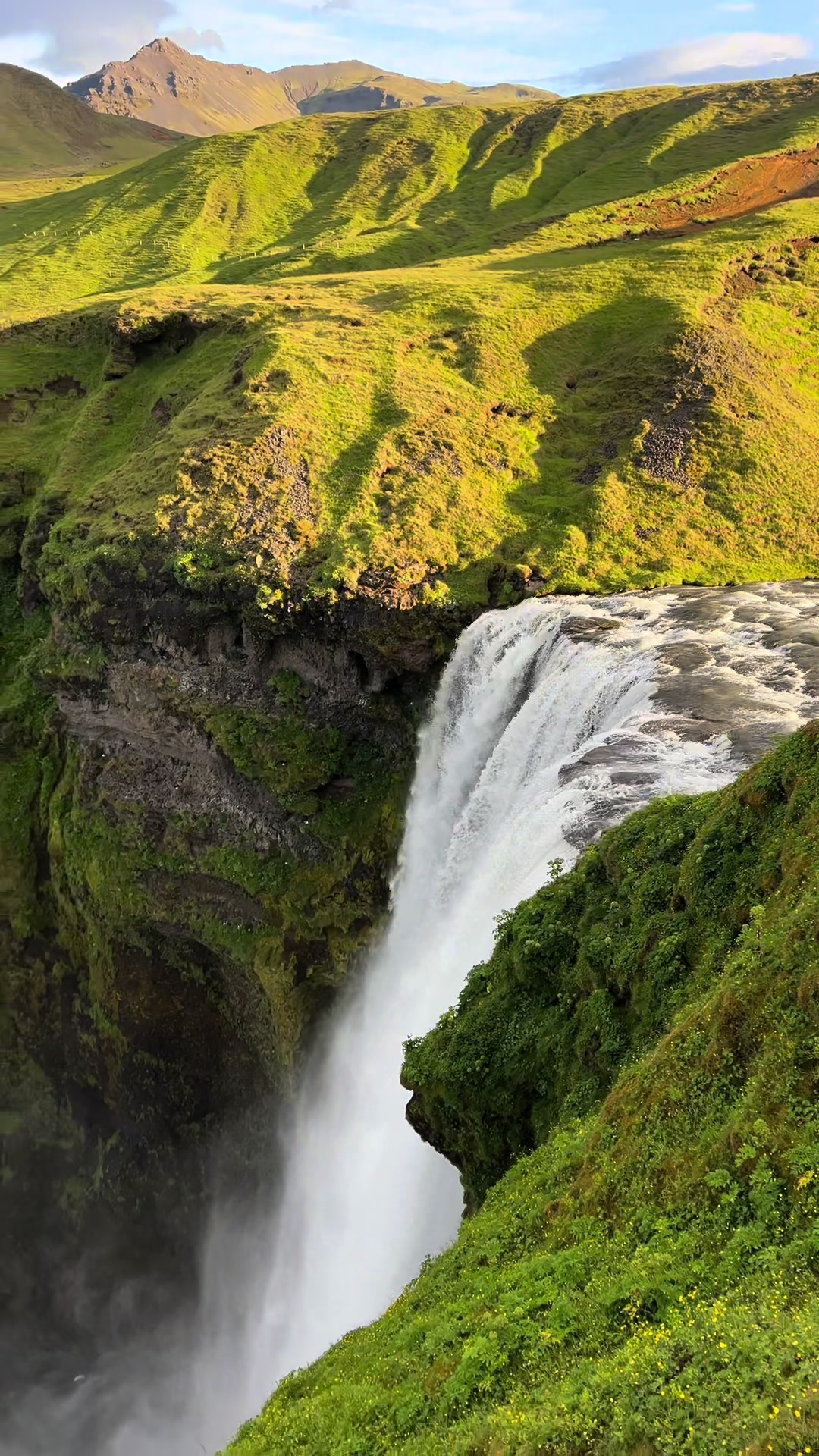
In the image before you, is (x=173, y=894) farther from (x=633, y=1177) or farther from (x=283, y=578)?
(x=633, y=1177)

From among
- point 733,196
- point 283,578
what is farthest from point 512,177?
point 283,578

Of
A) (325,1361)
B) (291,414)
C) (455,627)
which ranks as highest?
(291,414)

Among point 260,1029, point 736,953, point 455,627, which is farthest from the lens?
point 260,1029

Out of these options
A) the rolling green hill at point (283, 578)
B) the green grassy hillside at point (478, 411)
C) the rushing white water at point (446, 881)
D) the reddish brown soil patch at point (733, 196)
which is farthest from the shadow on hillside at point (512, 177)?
the rushing white water at point (446, 881)

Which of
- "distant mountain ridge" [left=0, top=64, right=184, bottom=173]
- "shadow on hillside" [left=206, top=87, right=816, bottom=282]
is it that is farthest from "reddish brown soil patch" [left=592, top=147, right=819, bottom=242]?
"distant mountain ridge" [left=0, top=64, right=184, bottom=173]

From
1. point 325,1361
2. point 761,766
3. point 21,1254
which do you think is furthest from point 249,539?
point 21,1254

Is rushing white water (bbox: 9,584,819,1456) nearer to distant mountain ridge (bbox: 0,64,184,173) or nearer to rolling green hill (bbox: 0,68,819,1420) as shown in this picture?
rolling green hill (bbox: 0,68,819,1420)

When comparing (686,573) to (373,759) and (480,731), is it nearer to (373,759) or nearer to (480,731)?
(480,731)
